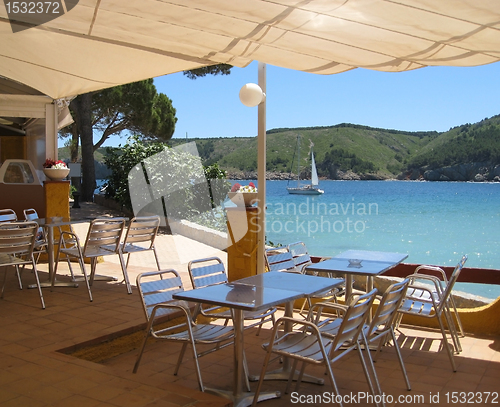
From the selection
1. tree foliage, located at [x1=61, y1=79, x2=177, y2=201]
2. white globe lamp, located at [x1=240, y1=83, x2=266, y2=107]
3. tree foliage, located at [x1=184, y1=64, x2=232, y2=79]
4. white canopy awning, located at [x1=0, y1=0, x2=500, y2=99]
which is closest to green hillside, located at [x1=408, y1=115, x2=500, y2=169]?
tree foliage, located at [x1=61, y1=79, x2=177, y2=201]

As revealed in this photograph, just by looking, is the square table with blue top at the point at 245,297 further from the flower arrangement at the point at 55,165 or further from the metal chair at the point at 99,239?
the flower arrangement at the point at 55,165

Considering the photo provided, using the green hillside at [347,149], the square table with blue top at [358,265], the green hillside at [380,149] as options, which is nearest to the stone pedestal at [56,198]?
the square table with blue top at [358,265]

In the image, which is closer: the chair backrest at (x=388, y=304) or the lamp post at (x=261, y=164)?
the chair backrest at (x=388, y=304)

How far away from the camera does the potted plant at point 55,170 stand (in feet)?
21.4

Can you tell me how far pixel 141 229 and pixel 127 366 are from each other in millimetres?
2130

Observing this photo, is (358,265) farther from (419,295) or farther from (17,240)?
(17,240)

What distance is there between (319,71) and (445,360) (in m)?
2.73

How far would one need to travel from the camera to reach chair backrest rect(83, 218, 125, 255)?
16.5 feet

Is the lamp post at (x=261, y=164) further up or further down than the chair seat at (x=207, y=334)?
further up

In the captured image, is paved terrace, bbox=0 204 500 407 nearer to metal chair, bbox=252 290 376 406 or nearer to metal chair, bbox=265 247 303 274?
metal chair, bbox=252 290 376 406

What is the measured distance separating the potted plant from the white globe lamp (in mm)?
3028

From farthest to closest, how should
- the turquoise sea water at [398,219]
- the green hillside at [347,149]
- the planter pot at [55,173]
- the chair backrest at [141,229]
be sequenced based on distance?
1. the green hillside at [347,149]
2. the turquoise sea water at [398,219]
3. the planter pot at [55,173]
4. the chair backrest at [141,229]

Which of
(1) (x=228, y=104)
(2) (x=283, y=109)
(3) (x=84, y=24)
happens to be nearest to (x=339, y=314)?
(3) (x=84, y=24)

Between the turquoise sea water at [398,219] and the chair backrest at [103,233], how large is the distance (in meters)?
22.5
